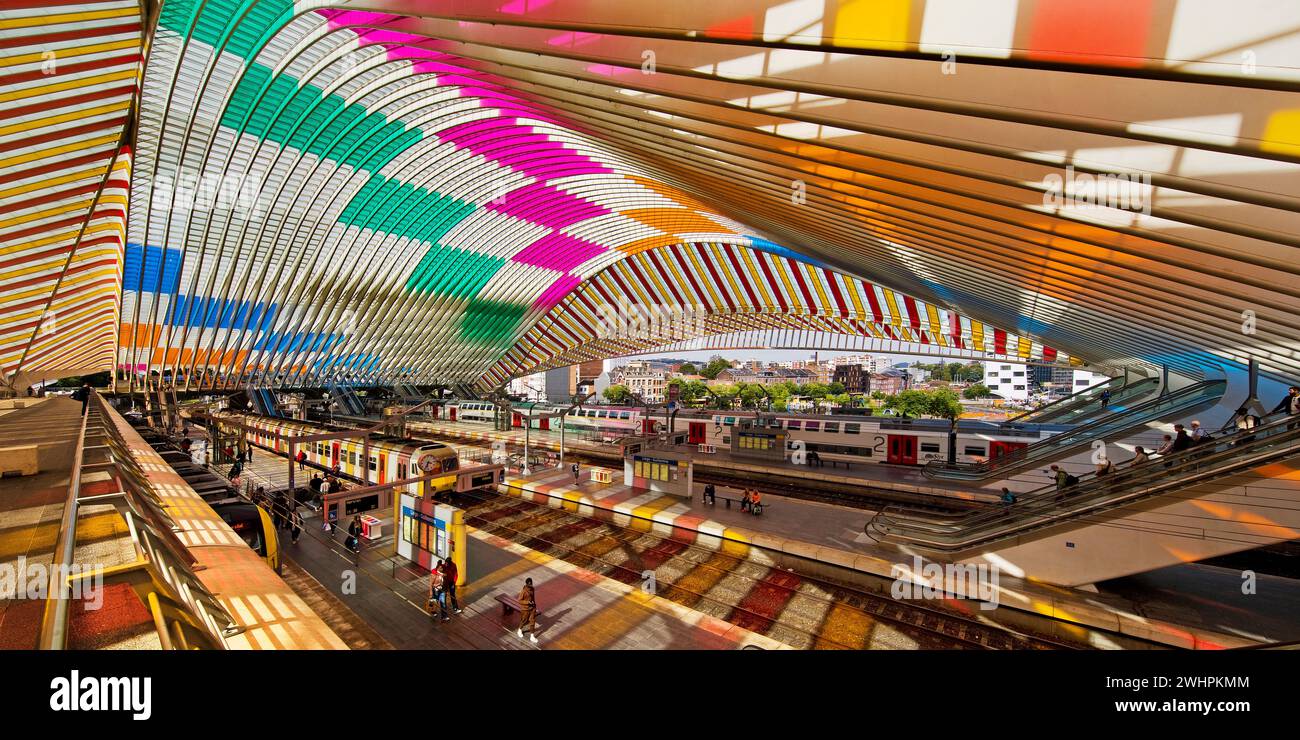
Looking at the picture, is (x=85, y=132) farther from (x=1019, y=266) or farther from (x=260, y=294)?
(x=1019, y=266)

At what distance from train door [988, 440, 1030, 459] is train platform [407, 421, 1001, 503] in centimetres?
271

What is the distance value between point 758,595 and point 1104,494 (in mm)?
8474

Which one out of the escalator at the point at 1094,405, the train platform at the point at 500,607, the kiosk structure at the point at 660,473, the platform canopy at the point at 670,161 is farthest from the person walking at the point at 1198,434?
the kiosk structure at the point at 660,473

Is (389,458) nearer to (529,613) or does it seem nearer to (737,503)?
(529,613)

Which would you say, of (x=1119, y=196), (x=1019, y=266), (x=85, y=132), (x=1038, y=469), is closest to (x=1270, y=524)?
(x=1019, y=266)

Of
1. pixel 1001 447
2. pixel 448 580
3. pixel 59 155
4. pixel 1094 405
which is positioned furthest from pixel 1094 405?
pixel 59 155

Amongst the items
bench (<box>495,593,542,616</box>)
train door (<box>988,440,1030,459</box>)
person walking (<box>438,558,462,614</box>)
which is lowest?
bench (<box>495,593,542,616</box>)

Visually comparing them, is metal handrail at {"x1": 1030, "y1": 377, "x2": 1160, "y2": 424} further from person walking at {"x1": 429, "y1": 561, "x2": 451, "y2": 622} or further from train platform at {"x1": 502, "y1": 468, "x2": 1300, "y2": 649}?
person walking at {"x1": 429, "y1": 561, "x2": 451, "y2": 622}

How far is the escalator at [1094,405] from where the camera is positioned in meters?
27.9

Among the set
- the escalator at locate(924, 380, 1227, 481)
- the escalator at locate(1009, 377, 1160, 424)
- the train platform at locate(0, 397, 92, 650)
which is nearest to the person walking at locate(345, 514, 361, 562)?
the train platform at locate(0, 397, 92, 650)

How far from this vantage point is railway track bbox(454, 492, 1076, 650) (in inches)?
398

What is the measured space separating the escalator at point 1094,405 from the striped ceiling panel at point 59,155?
135 ft

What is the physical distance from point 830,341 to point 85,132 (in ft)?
160

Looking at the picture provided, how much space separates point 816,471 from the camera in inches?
1014
